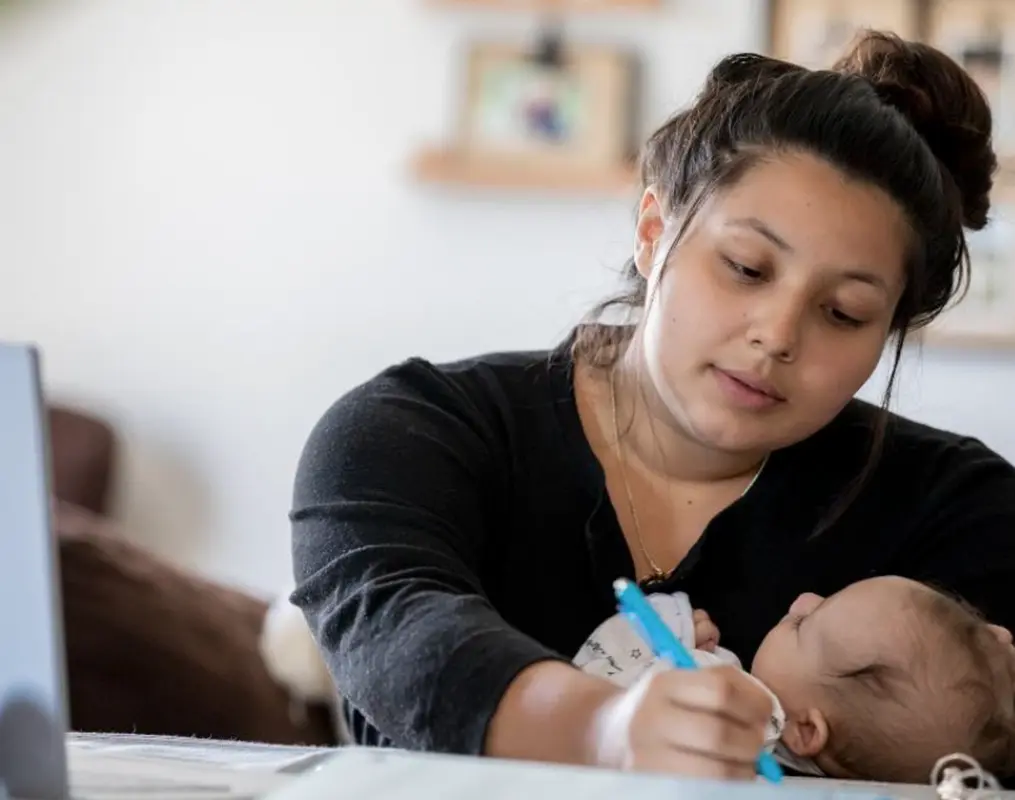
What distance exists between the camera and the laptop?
Result: 626 mm

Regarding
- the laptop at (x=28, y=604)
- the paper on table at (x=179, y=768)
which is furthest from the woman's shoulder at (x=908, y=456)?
the laptop at (x=28, y=604)

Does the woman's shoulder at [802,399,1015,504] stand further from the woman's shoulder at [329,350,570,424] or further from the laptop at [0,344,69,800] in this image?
the laptop at [0,344,69,800]

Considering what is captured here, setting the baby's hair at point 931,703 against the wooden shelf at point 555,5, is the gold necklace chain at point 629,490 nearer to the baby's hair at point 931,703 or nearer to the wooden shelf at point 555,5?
the baby's hair at point 931,703

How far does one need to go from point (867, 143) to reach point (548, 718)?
59 cm

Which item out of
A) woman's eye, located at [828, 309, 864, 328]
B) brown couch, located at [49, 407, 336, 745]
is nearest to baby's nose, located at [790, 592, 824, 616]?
woman's eye, located at [828, 309, 864, 328]

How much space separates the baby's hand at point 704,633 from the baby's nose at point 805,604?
70mm

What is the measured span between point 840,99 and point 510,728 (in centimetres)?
63

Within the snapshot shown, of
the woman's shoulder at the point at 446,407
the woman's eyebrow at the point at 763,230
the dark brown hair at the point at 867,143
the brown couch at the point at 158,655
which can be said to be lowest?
the brown couch at the point at 158,655

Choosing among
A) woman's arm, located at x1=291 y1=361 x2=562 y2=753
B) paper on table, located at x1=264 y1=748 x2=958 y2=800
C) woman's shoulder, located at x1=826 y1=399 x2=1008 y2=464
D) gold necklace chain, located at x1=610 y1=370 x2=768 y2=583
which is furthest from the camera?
woman's shoulder, located at x1=826 y1=399 x2=1008 y2=464

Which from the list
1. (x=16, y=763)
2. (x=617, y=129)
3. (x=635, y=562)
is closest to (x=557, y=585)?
(x=635, y=562)

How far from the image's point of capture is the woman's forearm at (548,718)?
0.81 m

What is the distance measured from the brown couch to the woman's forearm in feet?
4.30

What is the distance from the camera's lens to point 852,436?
134 cm

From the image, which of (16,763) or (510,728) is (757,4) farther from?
(16,763)
